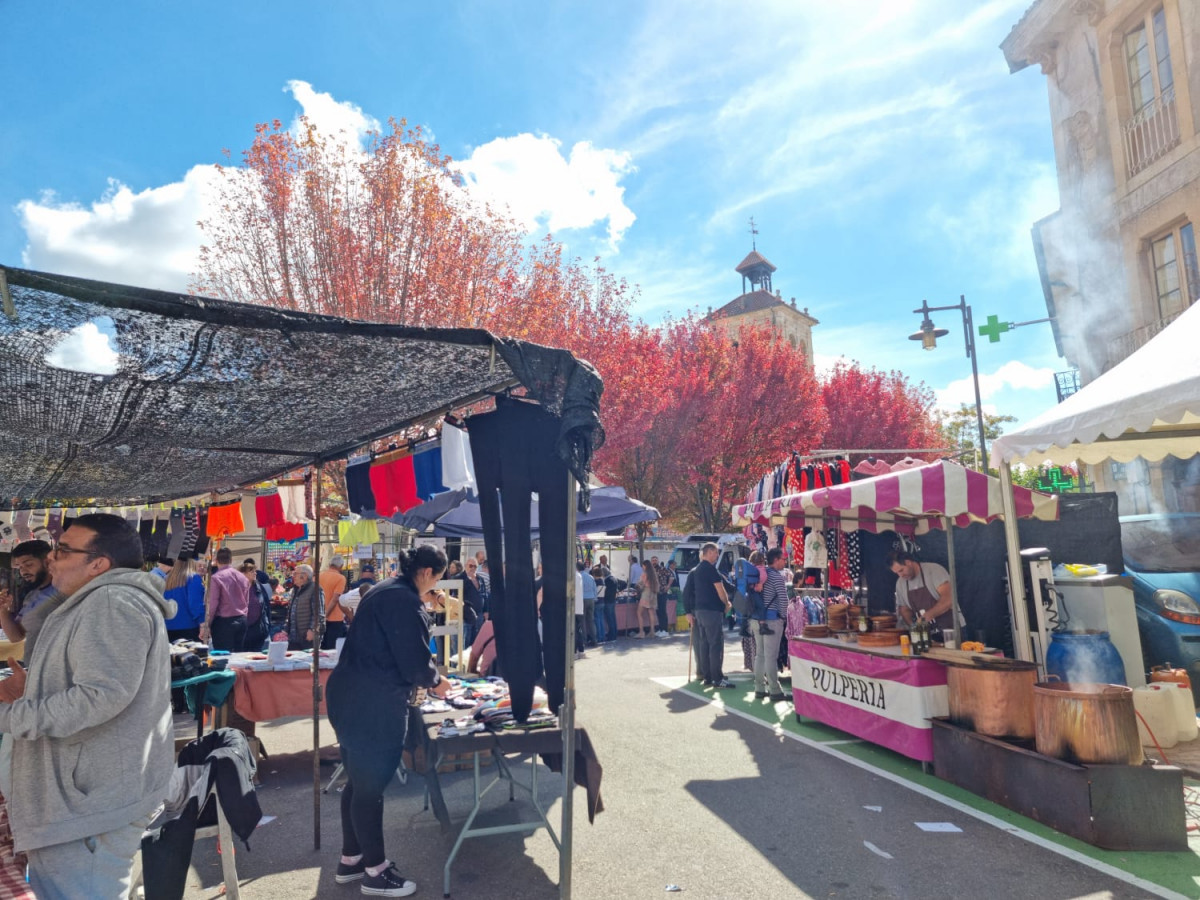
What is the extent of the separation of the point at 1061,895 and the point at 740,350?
25879mm

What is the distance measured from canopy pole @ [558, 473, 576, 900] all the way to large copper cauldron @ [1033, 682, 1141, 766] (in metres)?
3.29

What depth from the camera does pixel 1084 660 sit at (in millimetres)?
6238

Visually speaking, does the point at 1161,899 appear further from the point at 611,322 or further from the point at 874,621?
the point at 611,322

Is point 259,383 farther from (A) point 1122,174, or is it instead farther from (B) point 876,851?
(A) point 1122,174

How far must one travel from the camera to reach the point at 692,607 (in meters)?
10.5

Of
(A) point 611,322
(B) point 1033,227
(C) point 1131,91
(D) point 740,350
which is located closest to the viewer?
(C) point 1131,91

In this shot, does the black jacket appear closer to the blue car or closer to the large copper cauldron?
the large copper cauldron

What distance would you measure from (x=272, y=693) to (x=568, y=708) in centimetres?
425

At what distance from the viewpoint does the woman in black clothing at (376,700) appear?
4055 millimetres

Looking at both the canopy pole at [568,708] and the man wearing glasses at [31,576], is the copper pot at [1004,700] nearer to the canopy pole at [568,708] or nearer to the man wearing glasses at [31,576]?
the canopy pole at [568,708]

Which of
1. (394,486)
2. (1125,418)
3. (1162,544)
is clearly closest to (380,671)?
(394,486)

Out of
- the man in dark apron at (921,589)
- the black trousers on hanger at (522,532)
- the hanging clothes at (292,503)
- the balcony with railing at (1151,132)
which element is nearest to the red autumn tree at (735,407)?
the balcony with railing at (1151,132)

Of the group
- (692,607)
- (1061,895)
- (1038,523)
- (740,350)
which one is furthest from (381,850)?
(740,350)

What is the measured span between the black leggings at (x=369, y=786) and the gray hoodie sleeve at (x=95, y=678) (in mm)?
1695
